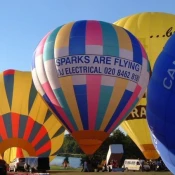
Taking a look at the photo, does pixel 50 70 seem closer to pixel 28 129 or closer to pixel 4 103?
pixel 28 129

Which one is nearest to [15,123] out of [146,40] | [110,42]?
[110,42]

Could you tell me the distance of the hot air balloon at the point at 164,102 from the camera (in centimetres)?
909

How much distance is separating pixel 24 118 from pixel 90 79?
19.0ft

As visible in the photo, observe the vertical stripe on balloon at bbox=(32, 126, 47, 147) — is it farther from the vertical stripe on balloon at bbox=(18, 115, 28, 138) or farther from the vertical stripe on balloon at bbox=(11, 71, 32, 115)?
the vertical stripe on balloon at bbox=(11, 71, 32, 115)

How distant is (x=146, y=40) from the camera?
25.4 metres

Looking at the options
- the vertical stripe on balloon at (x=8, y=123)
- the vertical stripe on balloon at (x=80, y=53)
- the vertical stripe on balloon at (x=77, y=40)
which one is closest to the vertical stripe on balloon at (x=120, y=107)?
the vertical stripe on balloon at (x=80, y=53)

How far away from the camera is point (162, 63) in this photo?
9516mm

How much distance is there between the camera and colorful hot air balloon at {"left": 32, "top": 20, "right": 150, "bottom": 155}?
1852 cm

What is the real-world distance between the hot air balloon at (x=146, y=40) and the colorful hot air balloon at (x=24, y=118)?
4.57 metres

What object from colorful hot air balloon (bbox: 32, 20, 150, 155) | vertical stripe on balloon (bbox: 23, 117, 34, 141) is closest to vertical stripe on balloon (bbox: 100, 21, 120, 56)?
colorful hot air balloon (bbox: 32, 20, 150, 155)

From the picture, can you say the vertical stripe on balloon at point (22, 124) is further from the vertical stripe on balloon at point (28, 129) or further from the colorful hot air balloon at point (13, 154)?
the colorful hot air balloon at point (13, 154)

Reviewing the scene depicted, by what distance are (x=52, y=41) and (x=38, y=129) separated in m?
5.63

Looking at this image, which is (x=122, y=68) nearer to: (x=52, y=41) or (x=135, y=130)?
(x=52, y=41)

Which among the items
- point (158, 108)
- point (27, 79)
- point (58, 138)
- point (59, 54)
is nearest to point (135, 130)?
point (58, 138)
